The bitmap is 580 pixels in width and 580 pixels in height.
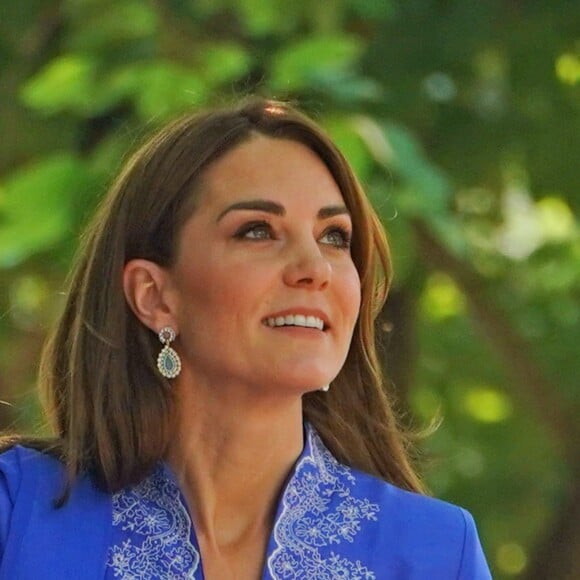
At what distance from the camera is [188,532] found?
2846mm

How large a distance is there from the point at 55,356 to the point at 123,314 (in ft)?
0.67

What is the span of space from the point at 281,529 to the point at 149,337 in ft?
1.21

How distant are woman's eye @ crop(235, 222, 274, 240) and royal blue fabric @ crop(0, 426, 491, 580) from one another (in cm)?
34

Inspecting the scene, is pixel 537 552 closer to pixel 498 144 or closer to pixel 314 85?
pixel 498 144

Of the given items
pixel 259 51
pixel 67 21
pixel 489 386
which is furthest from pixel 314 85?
pixel 489 386

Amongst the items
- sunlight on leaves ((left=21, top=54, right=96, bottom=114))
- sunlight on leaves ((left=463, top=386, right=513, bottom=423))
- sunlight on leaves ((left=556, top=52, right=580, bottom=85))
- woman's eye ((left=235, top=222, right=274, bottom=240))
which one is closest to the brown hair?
woman's eye ((left=235, top=222, right=274, bottom=240))

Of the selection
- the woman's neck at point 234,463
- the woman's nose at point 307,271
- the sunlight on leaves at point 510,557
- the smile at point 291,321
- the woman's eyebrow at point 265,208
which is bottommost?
the sunlight on leaves at point 510,557

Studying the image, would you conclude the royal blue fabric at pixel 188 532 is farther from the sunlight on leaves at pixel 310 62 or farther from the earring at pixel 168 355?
the sunlight on leaves at pixel 310 62

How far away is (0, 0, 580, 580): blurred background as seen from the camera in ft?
12.7

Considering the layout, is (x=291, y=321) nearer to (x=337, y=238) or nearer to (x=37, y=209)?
(x=337, y=238)

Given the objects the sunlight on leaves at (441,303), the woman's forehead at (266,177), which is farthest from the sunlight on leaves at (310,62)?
the sunlight on leaves at (441,303)

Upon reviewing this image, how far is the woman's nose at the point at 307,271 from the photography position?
280 cm

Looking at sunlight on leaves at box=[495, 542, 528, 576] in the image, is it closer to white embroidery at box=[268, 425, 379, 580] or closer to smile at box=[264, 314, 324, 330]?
white embroidery at box=[268, 425, 379, 580]

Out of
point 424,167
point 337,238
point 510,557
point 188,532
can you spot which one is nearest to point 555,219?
point 424,167
